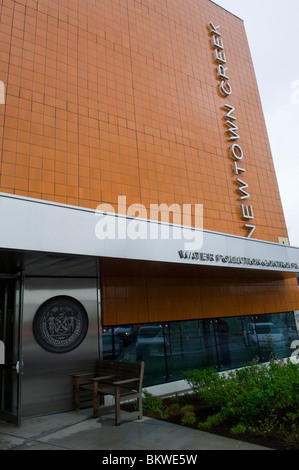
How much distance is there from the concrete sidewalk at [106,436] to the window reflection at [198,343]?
2.17m

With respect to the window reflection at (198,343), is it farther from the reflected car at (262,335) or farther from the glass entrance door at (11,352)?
the glass entrance door at (11,352)

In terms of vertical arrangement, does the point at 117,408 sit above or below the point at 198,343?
below

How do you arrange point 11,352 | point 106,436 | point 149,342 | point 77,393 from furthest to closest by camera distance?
point 149,342
point 77,393
point 11,352
point 106,436

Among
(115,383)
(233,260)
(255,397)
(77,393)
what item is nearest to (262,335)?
(233,260)

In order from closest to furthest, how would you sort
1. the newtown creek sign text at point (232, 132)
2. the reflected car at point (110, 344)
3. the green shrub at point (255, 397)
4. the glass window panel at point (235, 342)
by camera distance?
the green shrub at point (255, 397), the reflected car at point (110, 344), the glass window panel at point (235, 342), the newtown creek sign text at point (232, 132)

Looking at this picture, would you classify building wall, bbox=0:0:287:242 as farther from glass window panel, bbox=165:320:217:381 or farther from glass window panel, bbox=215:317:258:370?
glass window panel, bbox=165:320:217:381

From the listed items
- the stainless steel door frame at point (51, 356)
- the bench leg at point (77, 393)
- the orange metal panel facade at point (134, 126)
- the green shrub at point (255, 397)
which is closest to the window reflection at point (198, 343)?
the orange metal panel facade at point (134, 126)

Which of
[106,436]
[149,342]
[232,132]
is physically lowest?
[106,436]

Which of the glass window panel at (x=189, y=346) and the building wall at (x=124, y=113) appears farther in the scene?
the glass window panel at (x=189, y=346)

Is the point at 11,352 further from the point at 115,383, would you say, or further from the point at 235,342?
the point at 235,342

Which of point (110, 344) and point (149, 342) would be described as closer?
point (110, 344)

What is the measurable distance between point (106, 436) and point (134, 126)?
8.37 meters

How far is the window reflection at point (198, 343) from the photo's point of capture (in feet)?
28.4

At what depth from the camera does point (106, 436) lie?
547 centimetres
